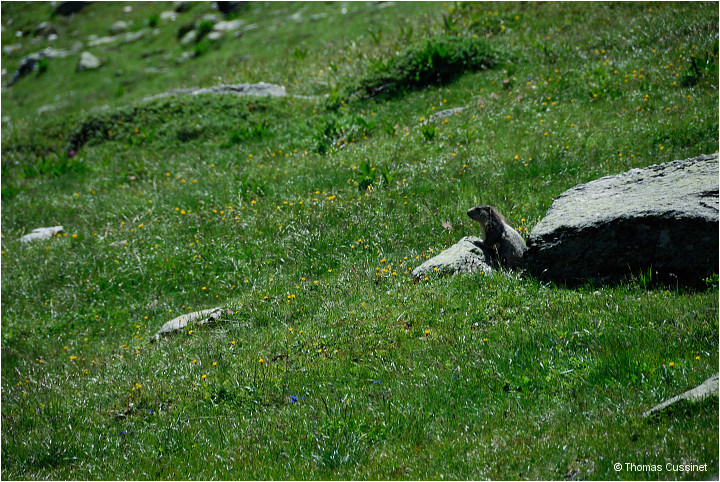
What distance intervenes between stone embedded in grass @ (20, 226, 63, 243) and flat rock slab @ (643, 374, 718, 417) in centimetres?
1337

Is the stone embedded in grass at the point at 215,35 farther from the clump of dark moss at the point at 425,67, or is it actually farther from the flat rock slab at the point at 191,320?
the flat rock slab at the point at 191,320

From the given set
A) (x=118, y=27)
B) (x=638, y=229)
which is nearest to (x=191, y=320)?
(x=638, y=229)

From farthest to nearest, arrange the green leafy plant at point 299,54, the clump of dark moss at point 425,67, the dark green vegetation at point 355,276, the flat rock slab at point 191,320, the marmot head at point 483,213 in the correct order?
the green leafy plant at point 299,54 → the clump of dark moss at point 425,67 → the flat rock slab at point 191,320 → the marmot head at point 483,213 → the dark green vegetation at point 355,276

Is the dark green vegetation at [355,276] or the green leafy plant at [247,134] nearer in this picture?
the dark green vegetation at [355,276]

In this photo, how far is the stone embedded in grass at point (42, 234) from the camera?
13.5m

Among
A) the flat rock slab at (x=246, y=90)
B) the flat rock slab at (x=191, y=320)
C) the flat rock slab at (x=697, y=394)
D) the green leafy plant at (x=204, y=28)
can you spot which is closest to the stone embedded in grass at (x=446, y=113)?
the flat rock slab at (x=246, y=90)

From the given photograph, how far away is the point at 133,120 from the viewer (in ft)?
59.1

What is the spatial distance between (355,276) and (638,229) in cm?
406

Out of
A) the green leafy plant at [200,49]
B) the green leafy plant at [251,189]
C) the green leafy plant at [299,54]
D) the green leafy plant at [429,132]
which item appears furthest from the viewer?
the green leafy plant at [200,49]

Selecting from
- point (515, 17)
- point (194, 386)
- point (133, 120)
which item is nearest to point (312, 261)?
point (194, 386)

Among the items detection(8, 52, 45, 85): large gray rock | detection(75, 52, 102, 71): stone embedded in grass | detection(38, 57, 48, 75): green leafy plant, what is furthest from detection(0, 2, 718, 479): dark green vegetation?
detection(8, 52, 45, 85): large gray rock

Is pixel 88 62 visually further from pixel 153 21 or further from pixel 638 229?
pixel 638 229

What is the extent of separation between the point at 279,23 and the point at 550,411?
22.7 meters

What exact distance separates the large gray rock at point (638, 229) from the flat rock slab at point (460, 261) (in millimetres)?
773
